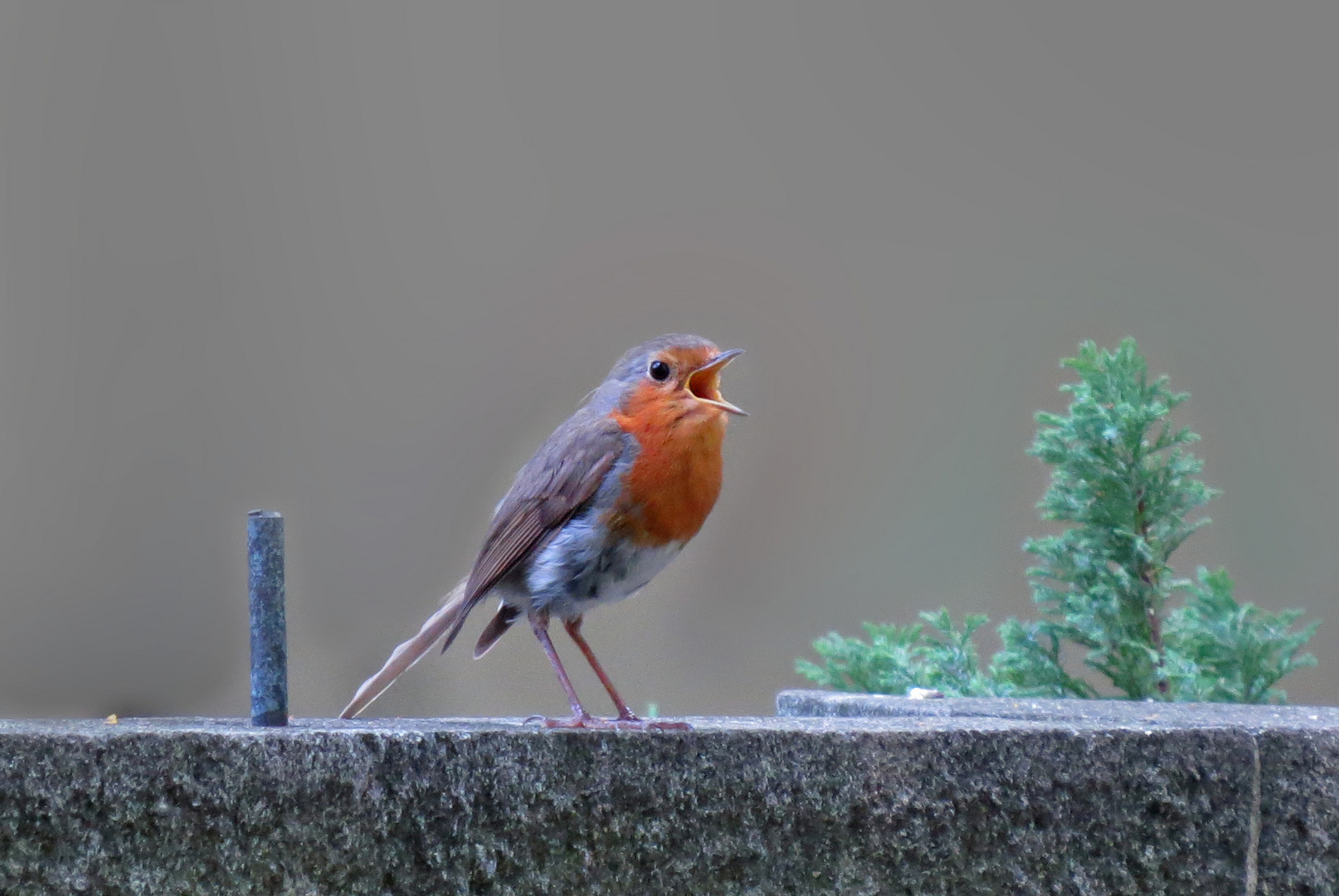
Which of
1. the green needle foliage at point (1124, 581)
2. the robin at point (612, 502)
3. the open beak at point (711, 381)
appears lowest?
the green needle foliage at point (1124, 581)

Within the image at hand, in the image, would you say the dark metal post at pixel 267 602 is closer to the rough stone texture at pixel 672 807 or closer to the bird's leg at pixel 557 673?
the rough stone texture at pixel 672 807

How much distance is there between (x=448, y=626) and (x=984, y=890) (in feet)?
3.84

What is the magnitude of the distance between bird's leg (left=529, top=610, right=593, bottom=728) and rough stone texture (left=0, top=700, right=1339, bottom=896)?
3.9 inches

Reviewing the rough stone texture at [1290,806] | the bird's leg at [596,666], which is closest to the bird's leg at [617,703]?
the bird's leg at [596,666]

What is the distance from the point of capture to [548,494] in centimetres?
282

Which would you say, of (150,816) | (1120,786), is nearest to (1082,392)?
(1120,786)

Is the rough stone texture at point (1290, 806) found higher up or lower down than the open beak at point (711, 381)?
lower down

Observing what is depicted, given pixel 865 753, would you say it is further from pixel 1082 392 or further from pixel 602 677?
pixel 1082 392

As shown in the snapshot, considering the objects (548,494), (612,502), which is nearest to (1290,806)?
(612,502)

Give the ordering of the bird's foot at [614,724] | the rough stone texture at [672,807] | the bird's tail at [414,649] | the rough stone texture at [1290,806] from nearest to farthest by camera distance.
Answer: the rough stone texture at [672,807] → the bird's foot at [614,724] → the rough stone texture at [1290,806] → the bird's tail at [414,649]

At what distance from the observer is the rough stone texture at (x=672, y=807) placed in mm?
2264

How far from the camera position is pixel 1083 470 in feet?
14.1

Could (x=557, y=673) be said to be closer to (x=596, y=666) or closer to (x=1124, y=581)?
(x=596, y=666)

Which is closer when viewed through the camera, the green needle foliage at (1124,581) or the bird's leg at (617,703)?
the bird's leg at (617,703)
